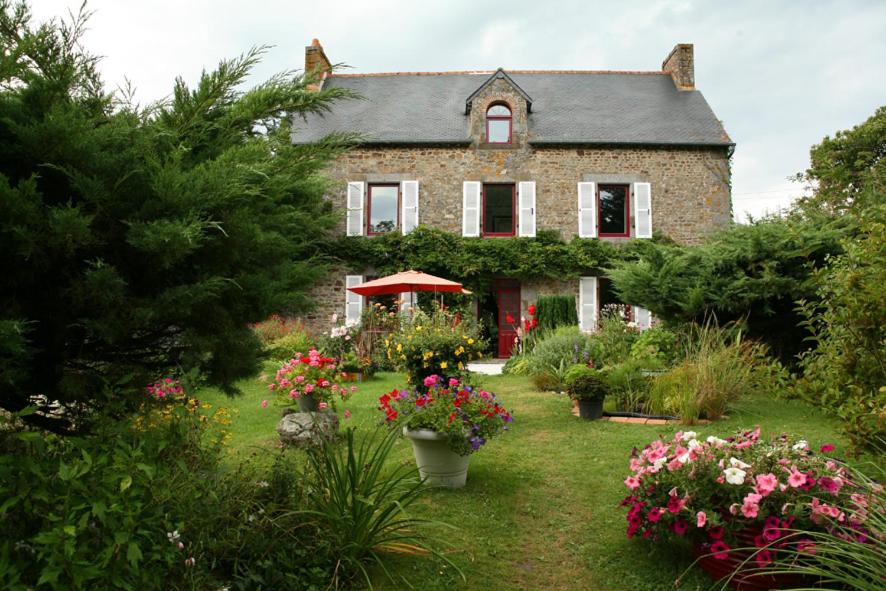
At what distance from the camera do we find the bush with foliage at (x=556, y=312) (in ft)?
44.5

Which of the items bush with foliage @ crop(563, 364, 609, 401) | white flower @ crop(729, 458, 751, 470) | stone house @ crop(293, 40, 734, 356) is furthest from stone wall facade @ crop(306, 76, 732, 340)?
white flower @ crop(729, 458, 751, 470)

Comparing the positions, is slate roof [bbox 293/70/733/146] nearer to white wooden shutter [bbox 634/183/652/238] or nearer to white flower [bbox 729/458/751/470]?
white wooden shutter [bbox 634/183/652/238]

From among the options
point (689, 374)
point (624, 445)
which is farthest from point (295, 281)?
point (689, 374)

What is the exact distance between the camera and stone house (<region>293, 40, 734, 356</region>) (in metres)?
15.3

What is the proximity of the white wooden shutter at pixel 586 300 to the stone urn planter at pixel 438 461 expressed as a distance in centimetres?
1128

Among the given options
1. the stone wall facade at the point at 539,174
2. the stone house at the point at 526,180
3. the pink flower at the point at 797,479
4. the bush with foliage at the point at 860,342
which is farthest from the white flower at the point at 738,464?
the stone wall facade at the point at 539,174

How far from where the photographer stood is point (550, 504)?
407 cm

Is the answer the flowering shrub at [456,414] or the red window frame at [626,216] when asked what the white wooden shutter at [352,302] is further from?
the flowering shrub at [456,414]

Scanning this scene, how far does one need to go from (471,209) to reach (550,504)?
11.9m

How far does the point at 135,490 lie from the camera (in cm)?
201

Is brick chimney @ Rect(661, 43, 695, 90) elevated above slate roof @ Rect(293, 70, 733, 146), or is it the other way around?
brick chimney @ Rect(661, 43, 695, 90)

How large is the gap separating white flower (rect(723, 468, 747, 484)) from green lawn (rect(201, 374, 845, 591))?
0.55m

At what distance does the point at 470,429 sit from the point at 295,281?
200 cm

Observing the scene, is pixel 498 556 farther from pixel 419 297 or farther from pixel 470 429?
pixel 419 297
